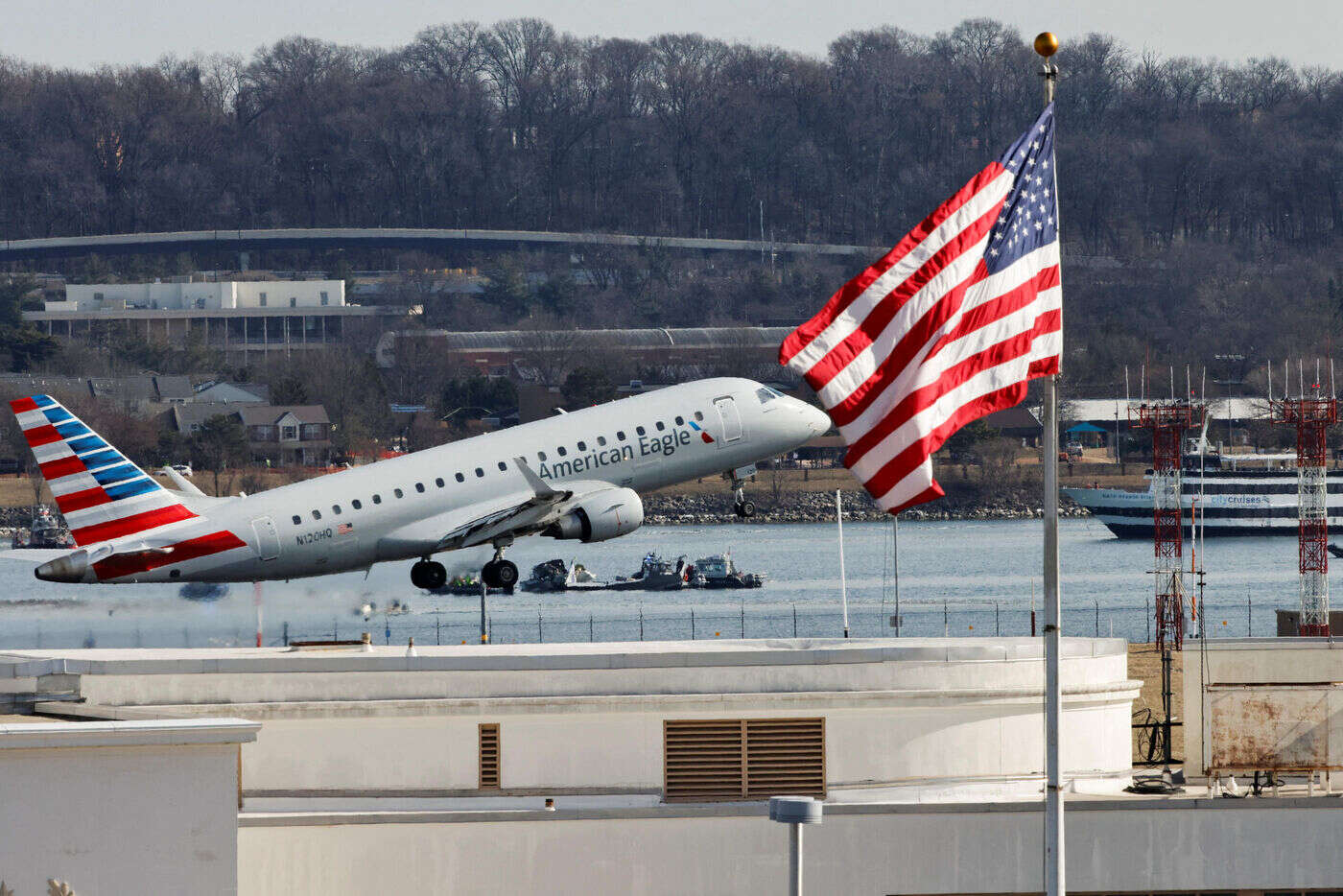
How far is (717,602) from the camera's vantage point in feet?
503

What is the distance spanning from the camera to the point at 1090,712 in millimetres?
43688

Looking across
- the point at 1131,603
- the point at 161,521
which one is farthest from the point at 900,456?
the point at 1131,603

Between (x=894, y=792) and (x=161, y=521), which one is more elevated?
(x=161, y=521)

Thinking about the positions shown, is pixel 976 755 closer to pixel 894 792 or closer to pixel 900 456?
pixel 894 792

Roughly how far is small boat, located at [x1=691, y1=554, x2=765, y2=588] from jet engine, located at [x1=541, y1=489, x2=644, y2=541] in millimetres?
87287

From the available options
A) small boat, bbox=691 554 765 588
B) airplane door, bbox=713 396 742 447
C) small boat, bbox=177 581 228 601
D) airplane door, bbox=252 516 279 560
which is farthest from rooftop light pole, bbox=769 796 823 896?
small boat, bbox=691 554 765 588

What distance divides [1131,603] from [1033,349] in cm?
11949

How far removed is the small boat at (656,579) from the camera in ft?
538

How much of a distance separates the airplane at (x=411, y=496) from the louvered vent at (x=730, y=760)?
101 feet

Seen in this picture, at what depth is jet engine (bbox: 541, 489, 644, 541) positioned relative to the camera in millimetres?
73062

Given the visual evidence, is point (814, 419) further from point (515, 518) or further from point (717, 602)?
point (717, 602)

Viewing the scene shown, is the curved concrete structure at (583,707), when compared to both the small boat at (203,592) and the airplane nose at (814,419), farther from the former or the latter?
the small boat at (203,592)

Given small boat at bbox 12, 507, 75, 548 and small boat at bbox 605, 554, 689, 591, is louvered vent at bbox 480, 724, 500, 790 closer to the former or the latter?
small boat at bbox 605, 554, 689, 591

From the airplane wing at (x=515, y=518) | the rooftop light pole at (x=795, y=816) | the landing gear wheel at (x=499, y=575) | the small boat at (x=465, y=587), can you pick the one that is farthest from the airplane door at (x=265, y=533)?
the small boat at (x=465, y=587)
